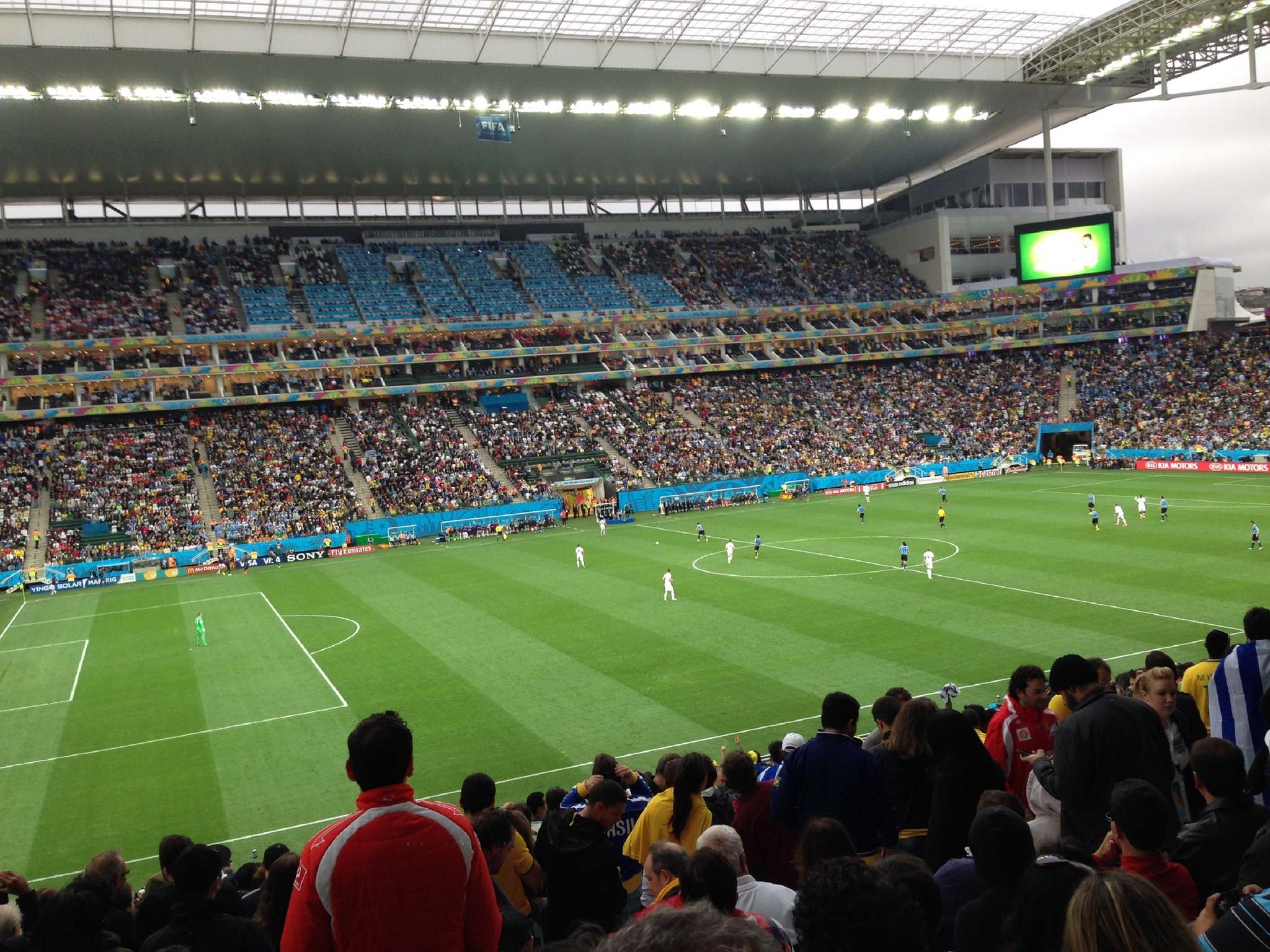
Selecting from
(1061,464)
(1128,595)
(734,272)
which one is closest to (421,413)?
(734,272)

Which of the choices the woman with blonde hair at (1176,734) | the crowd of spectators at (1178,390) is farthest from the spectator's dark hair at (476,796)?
the crowd of spectators at (1178,390)

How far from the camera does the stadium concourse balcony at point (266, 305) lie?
212 ft


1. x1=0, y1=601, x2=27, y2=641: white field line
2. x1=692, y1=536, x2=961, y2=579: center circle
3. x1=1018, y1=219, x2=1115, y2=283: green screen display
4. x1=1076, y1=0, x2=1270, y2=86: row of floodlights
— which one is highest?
x1=1076, y1=0, x2=1270, y2=86: row of floodlights

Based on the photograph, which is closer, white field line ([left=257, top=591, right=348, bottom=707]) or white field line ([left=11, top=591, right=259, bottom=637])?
white field line ([left=257, top=591, right=348, bottom=707])

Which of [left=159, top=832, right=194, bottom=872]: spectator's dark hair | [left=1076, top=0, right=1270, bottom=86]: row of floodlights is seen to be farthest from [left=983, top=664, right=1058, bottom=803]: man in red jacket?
[left=1076, top=0, right=1270, bottom=86]: row of floodlights

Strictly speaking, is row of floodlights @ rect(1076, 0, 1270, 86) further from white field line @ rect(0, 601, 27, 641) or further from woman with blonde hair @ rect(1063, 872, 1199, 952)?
white field line @ rect(0, 601, 27, 641)

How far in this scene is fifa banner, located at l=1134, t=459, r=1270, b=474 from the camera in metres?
52.6

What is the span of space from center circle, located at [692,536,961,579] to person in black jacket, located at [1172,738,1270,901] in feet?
89.7

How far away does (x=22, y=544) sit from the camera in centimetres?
4656

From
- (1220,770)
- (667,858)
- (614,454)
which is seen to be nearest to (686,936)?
(667,858)

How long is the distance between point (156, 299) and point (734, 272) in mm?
43784

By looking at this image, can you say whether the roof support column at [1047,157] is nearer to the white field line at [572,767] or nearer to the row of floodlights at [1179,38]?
the row of floodlights at [1179,38]

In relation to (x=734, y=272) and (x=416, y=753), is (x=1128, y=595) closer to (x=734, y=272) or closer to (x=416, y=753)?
(x=416, y=753)

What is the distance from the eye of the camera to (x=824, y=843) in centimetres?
494
